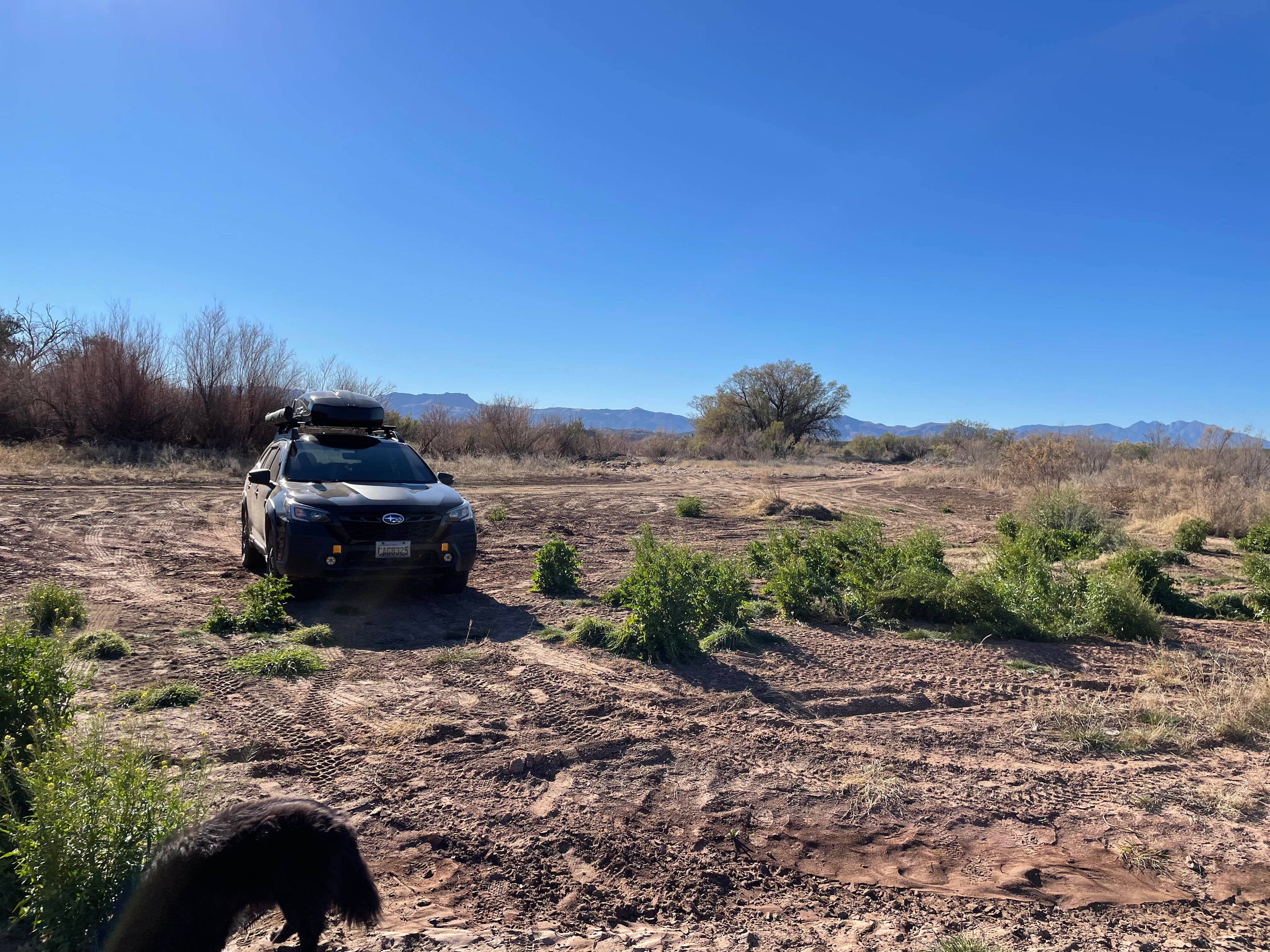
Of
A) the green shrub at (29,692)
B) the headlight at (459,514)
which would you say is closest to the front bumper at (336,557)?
the headlight at (459,514)

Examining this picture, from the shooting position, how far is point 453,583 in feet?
26.1

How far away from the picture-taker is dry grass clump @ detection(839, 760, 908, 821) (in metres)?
3.62

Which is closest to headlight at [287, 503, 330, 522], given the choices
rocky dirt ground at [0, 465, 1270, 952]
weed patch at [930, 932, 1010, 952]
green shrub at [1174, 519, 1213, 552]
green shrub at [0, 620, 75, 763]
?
rocky dirt ground at [0, 465, 1270, 952]

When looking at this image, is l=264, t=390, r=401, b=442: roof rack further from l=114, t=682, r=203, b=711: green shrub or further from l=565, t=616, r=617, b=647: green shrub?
l=114, t=682, r=203, b=711: green shrub

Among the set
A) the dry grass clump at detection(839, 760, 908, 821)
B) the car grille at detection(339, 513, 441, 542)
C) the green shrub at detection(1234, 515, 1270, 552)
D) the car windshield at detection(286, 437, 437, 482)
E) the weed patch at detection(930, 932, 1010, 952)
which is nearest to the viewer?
the weed patch at detection(930, 932, 1010, 952)

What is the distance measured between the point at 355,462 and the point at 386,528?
155cm

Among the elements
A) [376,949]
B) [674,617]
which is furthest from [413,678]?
[376,949]

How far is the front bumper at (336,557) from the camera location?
682 cm

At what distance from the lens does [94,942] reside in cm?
225

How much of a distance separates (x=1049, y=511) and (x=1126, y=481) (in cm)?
947

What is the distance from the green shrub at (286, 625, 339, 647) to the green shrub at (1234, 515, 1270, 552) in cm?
1533

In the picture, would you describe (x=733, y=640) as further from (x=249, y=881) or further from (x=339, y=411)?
(x=339, y=411)

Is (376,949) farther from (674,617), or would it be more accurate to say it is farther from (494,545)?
(494,545)

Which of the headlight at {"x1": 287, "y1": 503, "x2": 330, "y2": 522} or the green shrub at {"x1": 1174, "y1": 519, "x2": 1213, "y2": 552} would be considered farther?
the green shrub at {"x1": 1174, "y1": 519, "x2": 1213, "y2": 552}
